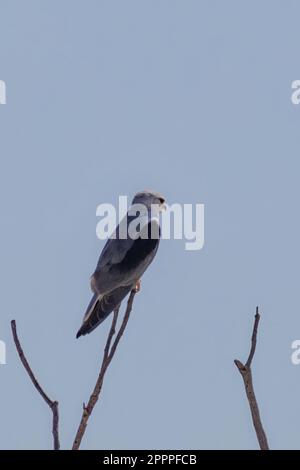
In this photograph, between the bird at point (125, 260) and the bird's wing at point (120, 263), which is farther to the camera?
the bird's wing at point (120, 263)

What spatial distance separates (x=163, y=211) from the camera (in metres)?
9.49

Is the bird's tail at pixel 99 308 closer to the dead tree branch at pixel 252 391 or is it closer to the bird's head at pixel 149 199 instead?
the bird's head at pixel 149 199

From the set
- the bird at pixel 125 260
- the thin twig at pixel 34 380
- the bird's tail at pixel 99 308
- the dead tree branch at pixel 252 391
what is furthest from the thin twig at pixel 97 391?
the bird at pixel 125 260

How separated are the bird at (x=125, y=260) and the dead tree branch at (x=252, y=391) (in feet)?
11.7

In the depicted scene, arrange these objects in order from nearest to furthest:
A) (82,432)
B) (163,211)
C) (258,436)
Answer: (258,436)
(82,432)
(163,211)

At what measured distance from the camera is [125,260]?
8.77 meters

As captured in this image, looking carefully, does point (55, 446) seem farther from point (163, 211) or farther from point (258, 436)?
point (163, 211)

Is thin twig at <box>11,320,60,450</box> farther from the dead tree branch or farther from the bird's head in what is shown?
the bird's head

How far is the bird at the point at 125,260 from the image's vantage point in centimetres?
855

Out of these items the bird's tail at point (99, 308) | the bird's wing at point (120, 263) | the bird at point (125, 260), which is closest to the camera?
the bird's tail at point (99, 308)

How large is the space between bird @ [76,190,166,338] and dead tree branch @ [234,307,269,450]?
11.7ft

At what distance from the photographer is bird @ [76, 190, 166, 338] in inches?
336
